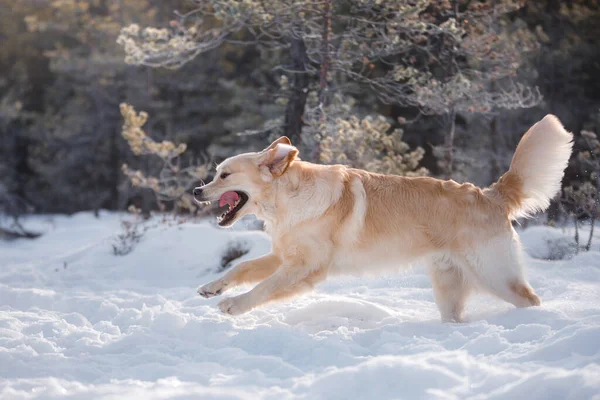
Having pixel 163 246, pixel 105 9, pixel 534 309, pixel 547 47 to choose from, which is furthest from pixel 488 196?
pixel 105 9

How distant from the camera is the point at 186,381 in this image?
3.50 m

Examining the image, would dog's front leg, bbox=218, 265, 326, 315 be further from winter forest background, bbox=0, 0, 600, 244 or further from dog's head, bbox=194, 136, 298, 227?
winter forest background, bbox=0, 0, 600, 244

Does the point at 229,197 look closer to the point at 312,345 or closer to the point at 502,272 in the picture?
the point at 312,345

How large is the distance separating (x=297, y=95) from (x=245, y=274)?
5097 millimetres

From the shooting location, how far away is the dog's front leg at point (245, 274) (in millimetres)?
4996

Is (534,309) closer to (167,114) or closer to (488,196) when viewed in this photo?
(488,196)

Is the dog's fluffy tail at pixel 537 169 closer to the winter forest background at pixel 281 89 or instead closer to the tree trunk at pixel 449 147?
the winter forest background at pixel 281 89

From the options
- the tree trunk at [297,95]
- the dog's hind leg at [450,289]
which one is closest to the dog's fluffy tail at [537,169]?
the dog's hind leg at [450,289]

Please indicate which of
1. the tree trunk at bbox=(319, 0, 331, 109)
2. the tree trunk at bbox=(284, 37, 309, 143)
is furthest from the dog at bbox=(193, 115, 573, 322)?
the tree trunk at bbox=(284, 37, 309, 143)

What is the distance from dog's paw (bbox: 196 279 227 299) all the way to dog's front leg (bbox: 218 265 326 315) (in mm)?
229

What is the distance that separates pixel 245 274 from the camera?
16.9 feet

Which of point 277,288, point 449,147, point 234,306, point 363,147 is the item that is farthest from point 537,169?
point 449,147

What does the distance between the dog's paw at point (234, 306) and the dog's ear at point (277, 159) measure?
1097 mm

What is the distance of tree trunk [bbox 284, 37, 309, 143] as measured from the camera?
31.3 ft
